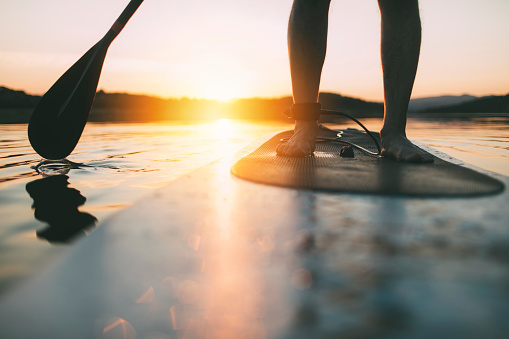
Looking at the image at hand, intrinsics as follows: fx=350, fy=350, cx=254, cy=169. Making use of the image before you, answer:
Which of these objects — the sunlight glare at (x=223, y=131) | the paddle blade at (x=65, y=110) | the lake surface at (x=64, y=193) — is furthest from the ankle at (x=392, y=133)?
the sunlight glare at (x=223, y=131)

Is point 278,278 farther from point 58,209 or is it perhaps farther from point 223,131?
point 223,131

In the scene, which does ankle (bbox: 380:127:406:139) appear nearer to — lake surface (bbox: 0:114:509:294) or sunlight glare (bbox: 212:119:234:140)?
lake surface (bbox: 0:114:509:294)

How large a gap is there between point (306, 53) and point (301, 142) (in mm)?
482

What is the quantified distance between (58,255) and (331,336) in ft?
1.54

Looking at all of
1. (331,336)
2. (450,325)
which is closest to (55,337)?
(331,336)

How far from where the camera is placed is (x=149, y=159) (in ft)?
6.92

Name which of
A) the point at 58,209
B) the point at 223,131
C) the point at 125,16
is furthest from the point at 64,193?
the point at 223,131

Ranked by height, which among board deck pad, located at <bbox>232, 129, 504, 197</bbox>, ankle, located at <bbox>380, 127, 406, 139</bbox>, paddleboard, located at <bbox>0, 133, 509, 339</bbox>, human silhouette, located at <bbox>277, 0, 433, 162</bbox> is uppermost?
human silhouette, located at <bbox>277, 0, 433, 162</bbox>

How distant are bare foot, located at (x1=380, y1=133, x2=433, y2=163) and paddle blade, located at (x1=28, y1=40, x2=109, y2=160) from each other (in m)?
1.41

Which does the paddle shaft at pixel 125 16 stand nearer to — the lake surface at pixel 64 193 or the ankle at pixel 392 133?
the lake surface at pixel 64 193

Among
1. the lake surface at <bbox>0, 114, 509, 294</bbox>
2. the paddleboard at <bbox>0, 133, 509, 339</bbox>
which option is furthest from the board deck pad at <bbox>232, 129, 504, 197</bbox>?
the lake surface at <bbox>0, 114, 509, 294</bbox>

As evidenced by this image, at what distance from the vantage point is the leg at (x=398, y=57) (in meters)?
1.58

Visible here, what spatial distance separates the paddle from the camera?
1640 mm

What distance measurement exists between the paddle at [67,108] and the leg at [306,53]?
0.78 metres
